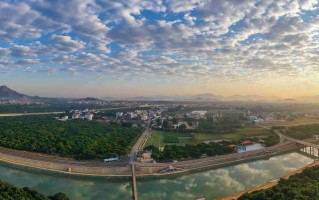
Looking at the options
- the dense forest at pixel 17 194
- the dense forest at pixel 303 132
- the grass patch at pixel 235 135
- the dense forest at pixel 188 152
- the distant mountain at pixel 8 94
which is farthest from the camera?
the distant mountain at pixel 8 94

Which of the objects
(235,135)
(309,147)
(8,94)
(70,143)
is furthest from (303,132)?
(8,94)

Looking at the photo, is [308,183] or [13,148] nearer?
[308,183]

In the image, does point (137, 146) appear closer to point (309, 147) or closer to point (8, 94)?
point (309, 147)

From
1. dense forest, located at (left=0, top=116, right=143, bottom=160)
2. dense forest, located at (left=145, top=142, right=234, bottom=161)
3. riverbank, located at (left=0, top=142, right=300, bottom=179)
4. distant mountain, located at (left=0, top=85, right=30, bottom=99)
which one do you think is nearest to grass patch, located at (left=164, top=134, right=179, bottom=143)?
dense forest, located at (left=0, top=116, right=143, bottom=160)

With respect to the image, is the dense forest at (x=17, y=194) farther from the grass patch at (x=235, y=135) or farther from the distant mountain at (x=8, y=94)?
the distant mountain at (x=8, y=94)

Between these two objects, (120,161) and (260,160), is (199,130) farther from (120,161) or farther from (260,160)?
(120,161)

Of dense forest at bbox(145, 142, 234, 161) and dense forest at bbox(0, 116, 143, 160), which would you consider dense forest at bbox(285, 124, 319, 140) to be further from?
dense forest at bbox(0, 116, 143, 160)

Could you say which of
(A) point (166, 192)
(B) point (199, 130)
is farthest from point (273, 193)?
(B) point (199, 130)

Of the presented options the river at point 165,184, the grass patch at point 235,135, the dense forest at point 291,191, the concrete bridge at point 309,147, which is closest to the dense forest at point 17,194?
the river at point 165,184
